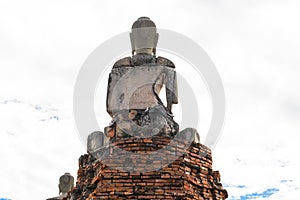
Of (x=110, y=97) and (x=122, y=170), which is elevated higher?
(x=110, y=97)

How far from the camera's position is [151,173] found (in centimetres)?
674

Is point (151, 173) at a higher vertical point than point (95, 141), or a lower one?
lower

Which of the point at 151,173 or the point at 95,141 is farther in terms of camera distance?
the point at 95,141

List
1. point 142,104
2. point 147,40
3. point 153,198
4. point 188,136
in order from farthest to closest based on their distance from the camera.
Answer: point 147,40 → point 142,104 → point 188,136 → point 153,198

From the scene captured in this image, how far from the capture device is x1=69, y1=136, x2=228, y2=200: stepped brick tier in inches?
262

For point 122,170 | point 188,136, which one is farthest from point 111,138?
point 188,136

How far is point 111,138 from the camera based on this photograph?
7.32 meters

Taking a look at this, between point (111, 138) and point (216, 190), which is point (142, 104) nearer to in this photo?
point (111, 138)

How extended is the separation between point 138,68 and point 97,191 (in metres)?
2.45

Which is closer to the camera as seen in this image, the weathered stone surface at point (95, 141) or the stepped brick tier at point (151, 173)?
the stepped brick tier at point (151, 173)

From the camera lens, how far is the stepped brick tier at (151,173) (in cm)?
664

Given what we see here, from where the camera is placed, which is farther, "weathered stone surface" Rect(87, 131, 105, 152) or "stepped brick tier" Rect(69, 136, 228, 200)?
"weathered stone surface" Rect(87, 131, 105, 152)

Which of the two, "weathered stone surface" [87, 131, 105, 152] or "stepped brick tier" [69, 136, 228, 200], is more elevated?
"weathered stone surface" [87, 131, 105, 152]

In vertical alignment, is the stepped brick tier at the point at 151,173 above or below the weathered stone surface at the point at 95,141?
below
